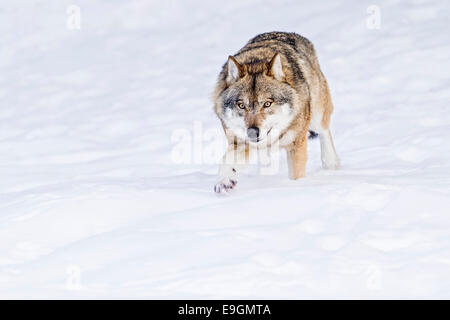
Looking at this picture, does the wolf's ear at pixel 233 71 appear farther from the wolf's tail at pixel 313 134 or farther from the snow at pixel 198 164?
the wolf's tail at pixel 313 134

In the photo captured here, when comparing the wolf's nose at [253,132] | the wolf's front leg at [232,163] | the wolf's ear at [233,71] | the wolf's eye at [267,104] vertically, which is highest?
the wolf's ear at [233,71]

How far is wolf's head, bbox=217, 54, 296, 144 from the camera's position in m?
5.38

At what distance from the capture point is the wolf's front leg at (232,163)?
18.2 feet

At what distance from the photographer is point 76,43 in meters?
12.8

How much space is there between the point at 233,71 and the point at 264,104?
1.24ft

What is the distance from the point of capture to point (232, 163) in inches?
223

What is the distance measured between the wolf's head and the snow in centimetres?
46

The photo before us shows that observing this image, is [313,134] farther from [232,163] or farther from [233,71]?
[233,71]

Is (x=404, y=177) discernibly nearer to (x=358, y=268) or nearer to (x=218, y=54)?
(x=358, y=268)

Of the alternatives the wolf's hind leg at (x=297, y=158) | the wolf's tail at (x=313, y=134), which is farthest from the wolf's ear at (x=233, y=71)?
the wolf's tail at (x=313, y=134)

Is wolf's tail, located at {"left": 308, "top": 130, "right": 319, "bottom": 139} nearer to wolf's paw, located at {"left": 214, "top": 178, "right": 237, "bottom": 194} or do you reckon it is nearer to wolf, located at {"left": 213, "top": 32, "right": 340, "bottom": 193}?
wolf, located at {"left": 213, "top": 32, "right": 340, "bottom": 193}

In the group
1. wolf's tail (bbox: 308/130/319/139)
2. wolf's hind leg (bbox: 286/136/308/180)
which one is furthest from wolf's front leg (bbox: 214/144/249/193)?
wolf's tail (bbox: 308/130/319/139)
